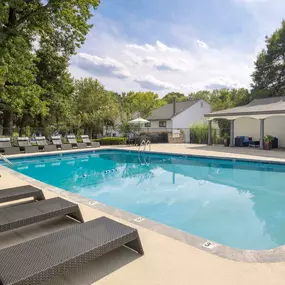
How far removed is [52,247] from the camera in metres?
2.45

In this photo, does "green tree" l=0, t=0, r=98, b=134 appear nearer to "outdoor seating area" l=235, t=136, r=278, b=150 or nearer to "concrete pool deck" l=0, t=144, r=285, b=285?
"concrete pool deck" l=0, t=144, r=285, b=285

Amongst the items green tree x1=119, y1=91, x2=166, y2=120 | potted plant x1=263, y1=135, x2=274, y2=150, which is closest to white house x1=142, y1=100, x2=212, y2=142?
green tree x1=119, y1=91, x2=166, y2=120

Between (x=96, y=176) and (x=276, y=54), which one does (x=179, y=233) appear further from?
(x=276, y=54)

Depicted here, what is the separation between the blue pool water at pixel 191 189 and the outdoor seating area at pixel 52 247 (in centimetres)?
226

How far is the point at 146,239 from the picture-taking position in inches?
128

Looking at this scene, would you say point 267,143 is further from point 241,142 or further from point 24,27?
point 24,27

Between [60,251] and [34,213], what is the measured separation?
1167mm

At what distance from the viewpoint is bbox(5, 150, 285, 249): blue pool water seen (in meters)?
4.75

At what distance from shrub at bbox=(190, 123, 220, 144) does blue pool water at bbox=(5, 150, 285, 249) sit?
7.15 meters

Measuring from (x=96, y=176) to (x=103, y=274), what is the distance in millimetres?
7092

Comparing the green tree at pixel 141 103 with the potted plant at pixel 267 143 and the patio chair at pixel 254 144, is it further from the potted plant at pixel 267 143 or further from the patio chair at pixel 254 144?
the potted plant at pixel 267 143

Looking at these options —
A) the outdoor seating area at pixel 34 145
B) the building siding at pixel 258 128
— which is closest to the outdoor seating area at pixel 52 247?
the outdoor seating area at pixel 34 145

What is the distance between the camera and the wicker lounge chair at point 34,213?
308 centimetres

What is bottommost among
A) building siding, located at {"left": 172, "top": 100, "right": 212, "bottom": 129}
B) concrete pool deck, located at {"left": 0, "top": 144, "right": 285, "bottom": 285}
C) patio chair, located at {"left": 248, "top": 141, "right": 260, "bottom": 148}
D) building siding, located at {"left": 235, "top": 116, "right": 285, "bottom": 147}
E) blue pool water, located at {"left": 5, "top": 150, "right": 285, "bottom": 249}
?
blue pool water, located at {"left": 5, "top": 150, "right": 285, "bottom": 249}
